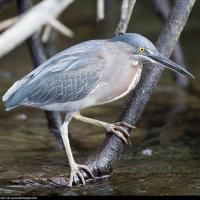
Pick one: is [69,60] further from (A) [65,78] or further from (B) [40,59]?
(B) [40,59]

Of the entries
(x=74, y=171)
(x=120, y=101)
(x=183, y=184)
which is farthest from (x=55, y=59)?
(x=120, y=101)

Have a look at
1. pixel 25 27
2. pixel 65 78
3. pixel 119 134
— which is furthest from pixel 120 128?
pixel 25 27

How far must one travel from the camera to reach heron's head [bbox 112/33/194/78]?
15.5 feet

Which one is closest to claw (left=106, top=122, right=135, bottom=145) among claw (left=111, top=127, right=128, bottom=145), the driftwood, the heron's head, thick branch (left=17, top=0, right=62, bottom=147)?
claw (left=111, top=127, right=128, bottom=145)

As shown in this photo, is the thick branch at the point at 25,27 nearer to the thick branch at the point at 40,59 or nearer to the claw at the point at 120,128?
the claw at the point at 120,128

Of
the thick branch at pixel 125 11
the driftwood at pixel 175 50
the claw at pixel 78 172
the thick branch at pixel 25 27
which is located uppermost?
the driftwood at pixel 175 50

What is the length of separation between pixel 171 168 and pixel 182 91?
3.18m

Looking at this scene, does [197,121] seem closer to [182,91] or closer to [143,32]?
[182,91]

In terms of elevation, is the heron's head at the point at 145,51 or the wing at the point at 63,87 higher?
the heron's head at the point at 145,51

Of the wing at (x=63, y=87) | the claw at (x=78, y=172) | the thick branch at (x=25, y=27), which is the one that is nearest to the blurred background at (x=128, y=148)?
the claw at (x=78, y=172)

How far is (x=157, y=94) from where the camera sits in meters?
8.28

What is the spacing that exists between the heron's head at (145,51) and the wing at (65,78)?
25 centimetres

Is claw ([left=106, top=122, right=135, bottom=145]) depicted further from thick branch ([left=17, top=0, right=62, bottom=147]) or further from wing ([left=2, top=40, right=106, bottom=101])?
thick branch ([left=17, top=0, right=62, bottom=147])

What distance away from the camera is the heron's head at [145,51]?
4.73 m
